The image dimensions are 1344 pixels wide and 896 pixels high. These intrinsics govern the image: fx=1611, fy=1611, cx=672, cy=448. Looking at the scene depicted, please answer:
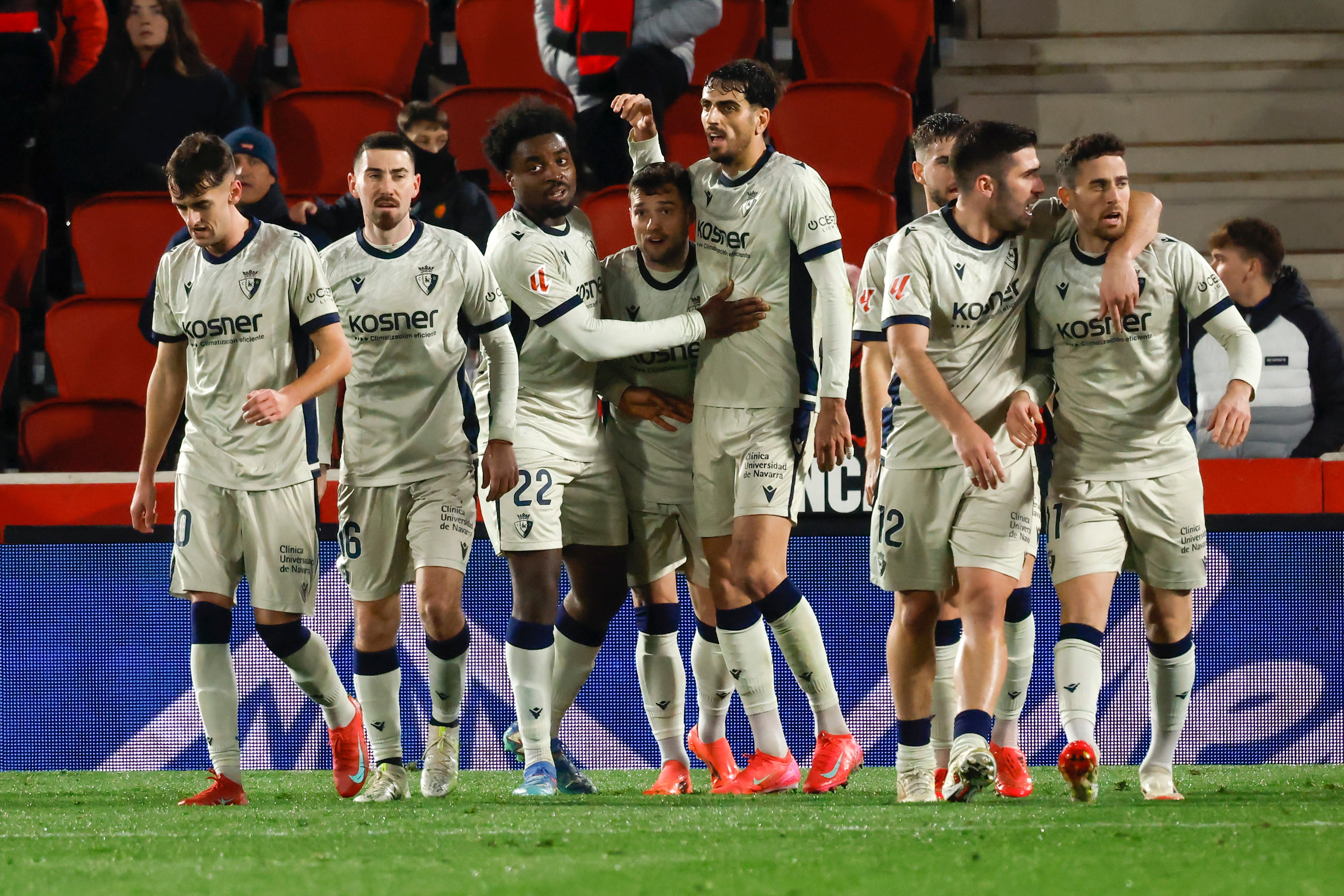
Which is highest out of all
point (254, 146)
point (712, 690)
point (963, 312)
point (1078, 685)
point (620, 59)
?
point (620, 59)

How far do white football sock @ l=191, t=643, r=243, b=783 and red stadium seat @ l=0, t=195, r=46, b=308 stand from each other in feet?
12.6

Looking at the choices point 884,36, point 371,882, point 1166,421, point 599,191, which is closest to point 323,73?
point 599,191

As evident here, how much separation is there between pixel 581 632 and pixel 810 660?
859 millimetres

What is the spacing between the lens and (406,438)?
500cm

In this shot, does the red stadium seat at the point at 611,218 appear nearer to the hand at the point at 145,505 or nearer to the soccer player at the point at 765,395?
the soccer player at the point at 765,395

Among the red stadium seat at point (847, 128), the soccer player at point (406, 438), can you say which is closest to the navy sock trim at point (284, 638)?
the soccer player at point (406, 438)

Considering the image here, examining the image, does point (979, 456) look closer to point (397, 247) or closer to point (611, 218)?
point (397, 247)

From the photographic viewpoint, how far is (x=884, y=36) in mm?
8977

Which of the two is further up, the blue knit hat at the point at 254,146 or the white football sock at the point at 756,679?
the blue knit hat at the point at 254,146

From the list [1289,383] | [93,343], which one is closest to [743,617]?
[1289,383]

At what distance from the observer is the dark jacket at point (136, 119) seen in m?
8.18

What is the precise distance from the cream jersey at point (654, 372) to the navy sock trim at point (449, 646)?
72cm

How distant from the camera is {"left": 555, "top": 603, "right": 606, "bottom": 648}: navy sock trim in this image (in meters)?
5.31

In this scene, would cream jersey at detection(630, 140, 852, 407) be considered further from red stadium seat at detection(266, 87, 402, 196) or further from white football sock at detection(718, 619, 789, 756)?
red stadium seat at detection(266, 87, 402, 196)
